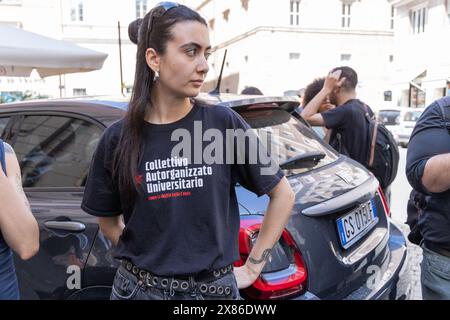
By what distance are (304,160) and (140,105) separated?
3.96ft

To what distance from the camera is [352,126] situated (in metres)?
4.09

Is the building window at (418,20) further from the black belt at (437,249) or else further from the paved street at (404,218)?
the black belt at (437,249)

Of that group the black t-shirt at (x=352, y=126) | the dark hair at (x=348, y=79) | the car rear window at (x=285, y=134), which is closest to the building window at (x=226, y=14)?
the dark hair at (x=348, y=79)

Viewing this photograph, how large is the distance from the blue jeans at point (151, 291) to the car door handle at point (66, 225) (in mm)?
711

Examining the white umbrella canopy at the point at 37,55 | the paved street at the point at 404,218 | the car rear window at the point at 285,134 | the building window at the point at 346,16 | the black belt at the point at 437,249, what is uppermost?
the building window at the point at 346,16

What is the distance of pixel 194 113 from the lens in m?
1.79

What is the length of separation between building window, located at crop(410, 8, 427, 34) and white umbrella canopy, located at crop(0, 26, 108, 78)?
25.4m

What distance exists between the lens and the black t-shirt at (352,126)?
4074 millimetres

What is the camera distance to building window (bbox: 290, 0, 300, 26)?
32.8m

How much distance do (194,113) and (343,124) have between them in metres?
2.58

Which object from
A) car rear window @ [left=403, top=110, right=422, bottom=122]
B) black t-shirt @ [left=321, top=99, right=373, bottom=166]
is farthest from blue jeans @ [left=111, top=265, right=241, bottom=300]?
car rear window @ [left=403, top=110, right=422, bottom=122]

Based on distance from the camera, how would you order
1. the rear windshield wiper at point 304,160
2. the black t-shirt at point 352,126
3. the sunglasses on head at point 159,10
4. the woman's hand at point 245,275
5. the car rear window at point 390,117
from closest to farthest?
the sunglasses on head at point 159,10 → the woman's hand at point 245,275 → the rear windshield wiper at point 304,160 → the black t-shirt at point 352,126 → the car rear window at point 390,117
